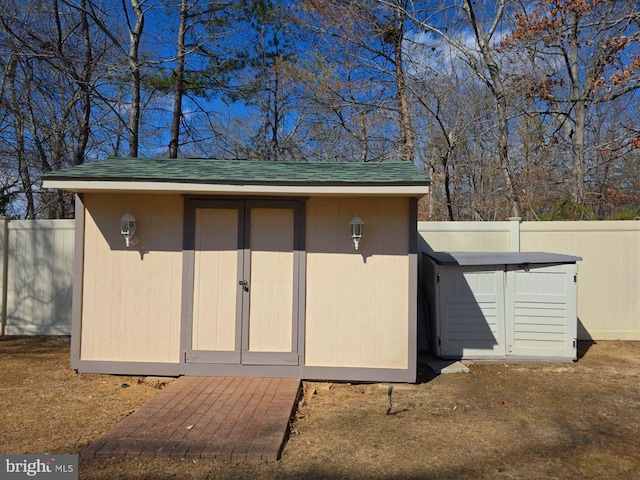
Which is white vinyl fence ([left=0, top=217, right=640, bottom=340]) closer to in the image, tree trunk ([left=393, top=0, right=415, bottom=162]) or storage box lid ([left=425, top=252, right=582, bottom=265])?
storage box lid ([left=425, top=252, right=582, bottom=265])

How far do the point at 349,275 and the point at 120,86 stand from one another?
28.5 feet

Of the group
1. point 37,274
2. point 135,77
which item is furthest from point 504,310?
point 135,77

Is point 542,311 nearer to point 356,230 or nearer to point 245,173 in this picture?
point 356,230

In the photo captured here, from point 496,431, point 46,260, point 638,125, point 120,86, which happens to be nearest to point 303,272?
point 496,431

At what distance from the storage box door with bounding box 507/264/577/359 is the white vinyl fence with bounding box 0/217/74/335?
6.32 metres

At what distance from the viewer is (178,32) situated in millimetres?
10445

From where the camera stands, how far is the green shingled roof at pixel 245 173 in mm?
4223

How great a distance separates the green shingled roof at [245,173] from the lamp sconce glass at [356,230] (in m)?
0.45

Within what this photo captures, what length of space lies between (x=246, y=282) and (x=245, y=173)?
1180mm

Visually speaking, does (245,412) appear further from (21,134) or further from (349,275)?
(21,134)

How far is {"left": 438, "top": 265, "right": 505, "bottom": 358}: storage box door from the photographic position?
17.3 ft

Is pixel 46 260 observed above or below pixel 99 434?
above

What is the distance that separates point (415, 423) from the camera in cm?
351

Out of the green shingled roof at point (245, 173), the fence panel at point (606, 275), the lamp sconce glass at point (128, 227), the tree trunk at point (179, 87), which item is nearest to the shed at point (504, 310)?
the fence panel at point (606, 275)
